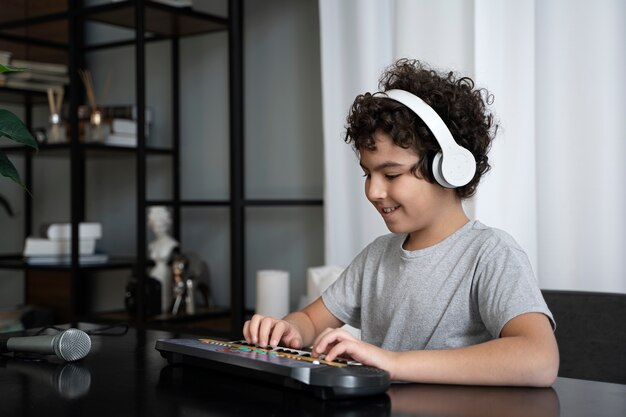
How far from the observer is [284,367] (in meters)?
0.94

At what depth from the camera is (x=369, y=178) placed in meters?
1.37

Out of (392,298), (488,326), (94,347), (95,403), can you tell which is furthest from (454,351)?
(94,347)

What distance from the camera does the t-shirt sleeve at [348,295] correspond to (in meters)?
1.56

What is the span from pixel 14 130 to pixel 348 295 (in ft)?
2.36

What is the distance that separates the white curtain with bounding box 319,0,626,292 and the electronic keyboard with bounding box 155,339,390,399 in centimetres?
120

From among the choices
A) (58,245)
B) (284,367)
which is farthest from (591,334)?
(58,245)

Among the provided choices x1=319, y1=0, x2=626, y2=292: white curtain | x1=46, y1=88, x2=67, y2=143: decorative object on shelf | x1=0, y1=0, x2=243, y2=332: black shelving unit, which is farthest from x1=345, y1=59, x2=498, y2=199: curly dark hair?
x1=46, y1=88, x2=67, y2=143: decorative object on shelf

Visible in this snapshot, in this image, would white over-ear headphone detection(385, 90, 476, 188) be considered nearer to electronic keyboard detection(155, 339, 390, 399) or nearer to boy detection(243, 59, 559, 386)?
boy detection(243, 59, 559, 386)

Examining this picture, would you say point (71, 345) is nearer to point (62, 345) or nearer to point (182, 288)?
point (62, 345)

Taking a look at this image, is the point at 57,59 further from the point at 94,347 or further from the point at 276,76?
the point at 94,347

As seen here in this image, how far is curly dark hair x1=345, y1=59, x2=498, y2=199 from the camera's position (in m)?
1.32

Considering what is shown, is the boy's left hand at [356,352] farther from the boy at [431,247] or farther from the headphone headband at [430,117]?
the headphone headband at [430,117]

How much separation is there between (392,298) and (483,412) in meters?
0.56

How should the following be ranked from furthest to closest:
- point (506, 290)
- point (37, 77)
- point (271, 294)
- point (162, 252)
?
point (37, 77)
point (162, 252)
point (271, 294)
point (506, 290)
